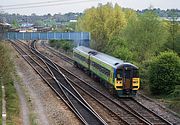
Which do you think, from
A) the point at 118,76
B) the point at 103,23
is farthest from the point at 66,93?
the point at 103,23

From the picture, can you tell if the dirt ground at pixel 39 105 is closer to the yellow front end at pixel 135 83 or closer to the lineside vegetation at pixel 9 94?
the lineside vegetation at pixel 9 94

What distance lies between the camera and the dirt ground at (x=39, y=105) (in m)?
23.9

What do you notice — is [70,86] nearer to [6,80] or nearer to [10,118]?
[6,80]

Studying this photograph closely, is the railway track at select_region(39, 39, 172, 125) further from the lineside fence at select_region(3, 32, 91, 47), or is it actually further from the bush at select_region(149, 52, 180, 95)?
the lineside fence at select_region(3, 32, 91, 47)

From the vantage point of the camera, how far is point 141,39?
5250 centimetres

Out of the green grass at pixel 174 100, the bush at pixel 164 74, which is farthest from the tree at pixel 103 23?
the green grass at pixel 174 100

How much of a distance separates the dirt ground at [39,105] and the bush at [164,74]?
26.2ft

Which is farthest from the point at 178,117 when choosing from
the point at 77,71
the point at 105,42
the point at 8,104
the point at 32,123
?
the point at 105,42

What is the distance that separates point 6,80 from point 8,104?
589 cm

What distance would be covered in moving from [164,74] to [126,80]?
11.1ft

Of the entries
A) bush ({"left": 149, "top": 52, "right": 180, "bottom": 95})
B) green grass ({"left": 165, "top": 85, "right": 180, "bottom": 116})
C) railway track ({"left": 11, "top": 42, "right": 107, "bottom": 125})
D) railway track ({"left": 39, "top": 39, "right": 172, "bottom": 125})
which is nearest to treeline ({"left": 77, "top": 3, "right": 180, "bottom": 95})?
bush ({"left": 149, "top": 52, "right": 180, "bottom": 95})

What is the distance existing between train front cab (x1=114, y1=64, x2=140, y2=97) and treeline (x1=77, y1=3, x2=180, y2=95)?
2333mm

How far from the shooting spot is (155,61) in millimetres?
33562

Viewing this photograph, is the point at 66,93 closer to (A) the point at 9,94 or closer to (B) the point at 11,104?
(A) the point at 9,94
